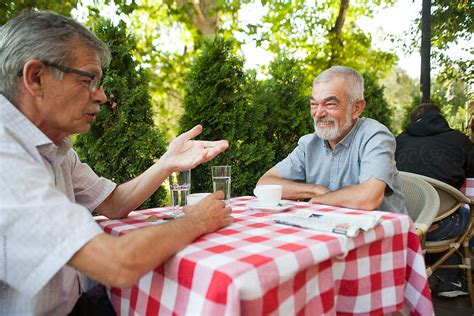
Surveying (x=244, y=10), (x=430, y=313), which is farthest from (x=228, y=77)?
(x=244, y=10)

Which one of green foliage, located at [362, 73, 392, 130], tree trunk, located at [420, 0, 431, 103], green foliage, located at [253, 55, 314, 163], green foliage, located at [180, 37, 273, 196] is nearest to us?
green foliage, located at [180, 37, 273, 196]

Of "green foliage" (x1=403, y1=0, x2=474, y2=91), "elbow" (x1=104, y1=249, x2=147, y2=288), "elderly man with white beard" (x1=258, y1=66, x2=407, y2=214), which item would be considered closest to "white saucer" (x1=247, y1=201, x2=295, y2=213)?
"elderly man with white beard" (x1=258, y1=66, x2=407, y2=214)

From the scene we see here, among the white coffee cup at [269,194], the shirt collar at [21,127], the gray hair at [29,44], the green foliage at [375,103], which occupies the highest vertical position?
the green foliage at [375,103]

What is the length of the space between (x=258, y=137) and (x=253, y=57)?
197 inches

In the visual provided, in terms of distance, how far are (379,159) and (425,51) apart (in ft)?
12.6

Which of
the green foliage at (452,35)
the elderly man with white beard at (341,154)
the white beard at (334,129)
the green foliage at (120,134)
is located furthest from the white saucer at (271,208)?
the green foliage at (452,35)

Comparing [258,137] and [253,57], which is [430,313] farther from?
[253,57]

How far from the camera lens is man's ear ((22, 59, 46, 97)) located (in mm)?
1185

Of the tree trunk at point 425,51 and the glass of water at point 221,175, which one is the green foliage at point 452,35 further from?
the glass of water at point 221,175

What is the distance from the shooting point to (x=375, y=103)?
6.18 m

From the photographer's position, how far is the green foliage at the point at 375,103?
20.1ft

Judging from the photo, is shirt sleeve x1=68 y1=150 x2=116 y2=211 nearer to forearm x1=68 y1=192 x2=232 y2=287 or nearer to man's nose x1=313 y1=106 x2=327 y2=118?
forearm x1=68 y1=192 x2=232 y2=287

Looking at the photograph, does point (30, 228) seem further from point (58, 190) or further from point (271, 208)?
point (271, 208)

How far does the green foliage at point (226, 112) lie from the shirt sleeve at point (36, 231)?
2.76m
